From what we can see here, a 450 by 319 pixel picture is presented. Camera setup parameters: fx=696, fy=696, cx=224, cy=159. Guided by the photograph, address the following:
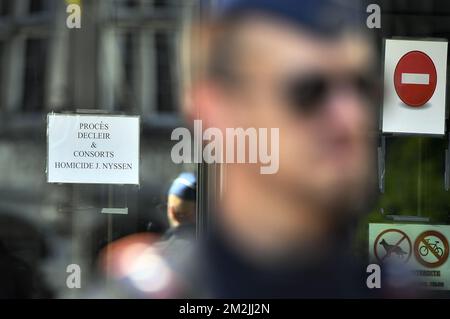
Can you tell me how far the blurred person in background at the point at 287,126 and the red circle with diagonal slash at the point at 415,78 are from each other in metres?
0.14

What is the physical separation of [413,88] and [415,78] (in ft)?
0.17

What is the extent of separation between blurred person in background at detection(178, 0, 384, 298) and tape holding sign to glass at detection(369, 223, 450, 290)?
0.17 m

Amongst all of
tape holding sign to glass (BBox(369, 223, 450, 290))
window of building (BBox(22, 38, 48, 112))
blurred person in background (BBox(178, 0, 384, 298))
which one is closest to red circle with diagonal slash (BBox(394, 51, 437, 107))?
blurred person in background (BBox(178, 0, 384, 298))

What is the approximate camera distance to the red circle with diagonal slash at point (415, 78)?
141 inches

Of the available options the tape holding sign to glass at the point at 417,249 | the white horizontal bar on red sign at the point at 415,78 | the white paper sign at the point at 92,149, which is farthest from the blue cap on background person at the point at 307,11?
the tape holding sign to glass at the point at 417,249

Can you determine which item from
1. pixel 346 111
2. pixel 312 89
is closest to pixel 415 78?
pixel 346 111

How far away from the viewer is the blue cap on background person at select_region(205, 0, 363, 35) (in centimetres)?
352

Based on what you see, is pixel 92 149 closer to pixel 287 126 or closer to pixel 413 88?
pixel 287 126

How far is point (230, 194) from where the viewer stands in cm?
355

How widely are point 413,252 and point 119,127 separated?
5.40 feet

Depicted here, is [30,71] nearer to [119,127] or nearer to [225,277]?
[119,127]
